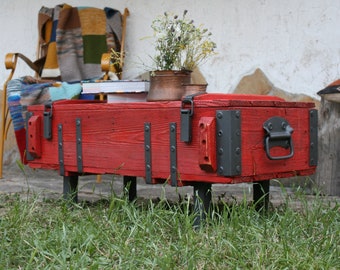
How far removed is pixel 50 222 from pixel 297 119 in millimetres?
1081

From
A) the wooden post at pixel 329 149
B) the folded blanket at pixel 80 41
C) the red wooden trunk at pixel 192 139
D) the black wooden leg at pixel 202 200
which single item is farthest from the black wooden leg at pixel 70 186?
the folded blanket at pixel 80 41

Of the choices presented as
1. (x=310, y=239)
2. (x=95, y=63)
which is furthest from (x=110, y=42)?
(x=310, y=239)

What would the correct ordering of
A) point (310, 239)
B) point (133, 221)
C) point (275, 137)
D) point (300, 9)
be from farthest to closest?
point (300, 9) → point (275, 137) → point (133, 221) → point (310, 239)

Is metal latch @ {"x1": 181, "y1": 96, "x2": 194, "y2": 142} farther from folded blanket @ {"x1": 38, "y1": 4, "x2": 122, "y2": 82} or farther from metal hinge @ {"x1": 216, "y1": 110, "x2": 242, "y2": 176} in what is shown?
folded blanket @ {"x1": 38, "y1": 4, "x2": 122, "y2": 82}

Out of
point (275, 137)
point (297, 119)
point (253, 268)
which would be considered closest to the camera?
point (253, 268)

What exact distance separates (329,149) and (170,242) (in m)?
1.98

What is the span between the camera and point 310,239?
7.08ft

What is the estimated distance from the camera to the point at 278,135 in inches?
101

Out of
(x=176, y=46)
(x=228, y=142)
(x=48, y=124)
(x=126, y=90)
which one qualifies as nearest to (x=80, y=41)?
(x=48, y=124)

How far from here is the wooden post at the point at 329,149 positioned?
3834 millimetres

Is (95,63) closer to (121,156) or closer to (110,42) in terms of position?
(110,42)

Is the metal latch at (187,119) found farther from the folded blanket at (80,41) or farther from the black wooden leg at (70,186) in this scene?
the folded blanket at (80,41)

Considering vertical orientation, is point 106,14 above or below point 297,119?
above

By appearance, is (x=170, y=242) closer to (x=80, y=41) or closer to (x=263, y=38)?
(x=263, y=38)
